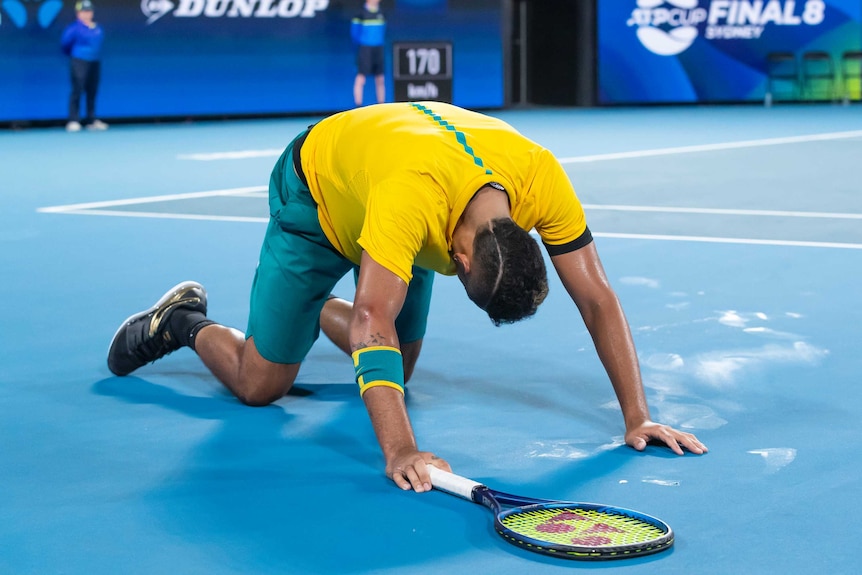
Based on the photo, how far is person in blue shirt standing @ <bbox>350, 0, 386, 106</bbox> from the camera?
21.1 metres

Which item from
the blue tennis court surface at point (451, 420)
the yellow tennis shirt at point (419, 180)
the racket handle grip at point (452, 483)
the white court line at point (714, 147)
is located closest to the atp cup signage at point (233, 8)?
the white court line at point (714, 147)

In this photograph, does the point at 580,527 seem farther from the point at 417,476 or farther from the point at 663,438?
the point at 663,438

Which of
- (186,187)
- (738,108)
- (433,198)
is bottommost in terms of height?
(738,108)

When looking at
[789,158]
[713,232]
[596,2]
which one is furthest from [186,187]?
[596,2]

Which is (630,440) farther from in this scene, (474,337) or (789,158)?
(789,158)

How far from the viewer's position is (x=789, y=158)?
44.7 ft

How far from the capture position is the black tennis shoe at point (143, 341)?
512 cm

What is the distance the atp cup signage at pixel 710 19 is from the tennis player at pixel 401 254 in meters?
19.4

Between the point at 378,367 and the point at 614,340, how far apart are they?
88 centimetres

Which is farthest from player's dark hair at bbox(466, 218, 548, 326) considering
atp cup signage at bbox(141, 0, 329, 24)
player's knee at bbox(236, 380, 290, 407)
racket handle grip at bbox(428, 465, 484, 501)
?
atp cup signage at bbox(141, 0, 329, 24)

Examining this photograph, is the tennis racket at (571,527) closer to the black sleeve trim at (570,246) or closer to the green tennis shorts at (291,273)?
the black sleeve trim at (570,246)

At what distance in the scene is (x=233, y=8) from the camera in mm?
20594

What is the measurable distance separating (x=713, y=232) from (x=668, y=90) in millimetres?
15705

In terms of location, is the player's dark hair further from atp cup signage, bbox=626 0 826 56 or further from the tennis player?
atp cup signage, bbox=626 0 826 56
